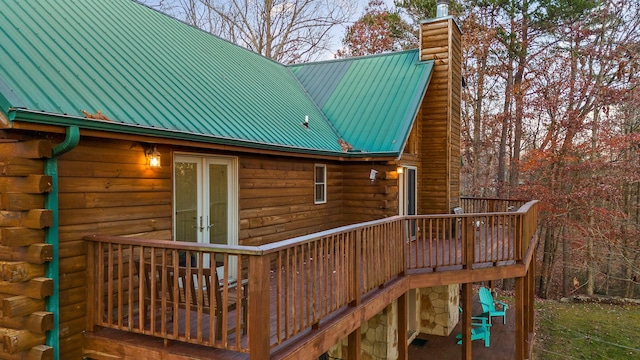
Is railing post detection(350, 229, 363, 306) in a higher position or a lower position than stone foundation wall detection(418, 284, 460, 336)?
higher

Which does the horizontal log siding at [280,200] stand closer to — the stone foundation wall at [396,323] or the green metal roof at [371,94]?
the green metal roof at [371,94]

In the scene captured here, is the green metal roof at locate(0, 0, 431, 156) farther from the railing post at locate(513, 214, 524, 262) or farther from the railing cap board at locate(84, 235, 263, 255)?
the railing post at locate(513, 214, 524, 262)

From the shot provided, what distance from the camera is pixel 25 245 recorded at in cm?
425

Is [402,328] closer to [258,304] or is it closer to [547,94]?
[258,304]

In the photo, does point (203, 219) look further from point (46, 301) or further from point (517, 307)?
point (517, 307)

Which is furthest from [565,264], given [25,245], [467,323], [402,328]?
[25,245]

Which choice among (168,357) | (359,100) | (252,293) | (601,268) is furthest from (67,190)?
(601,268)

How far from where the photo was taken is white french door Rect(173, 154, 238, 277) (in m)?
6.12

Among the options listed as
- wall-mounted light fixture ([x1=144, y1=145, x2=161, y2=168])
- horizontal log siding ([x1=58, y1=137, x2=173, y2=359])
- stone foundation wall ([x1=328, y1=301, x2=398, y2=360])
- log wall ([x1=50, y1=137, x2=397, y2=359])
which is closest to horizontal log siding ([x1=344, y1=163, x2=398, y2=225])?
log wall ([x1=50, y1=137, x2=397, y2=359])

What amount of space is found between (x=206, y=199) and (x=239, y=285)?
111 inches

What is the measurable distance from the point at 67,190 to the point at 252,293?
2.34m

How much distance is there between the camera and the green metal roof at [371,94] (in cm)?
1007

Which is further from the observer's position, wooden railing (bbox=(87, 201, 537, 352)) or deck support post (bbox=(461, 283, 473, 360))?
deck support post (bbox=(461, 283, 473, 360))

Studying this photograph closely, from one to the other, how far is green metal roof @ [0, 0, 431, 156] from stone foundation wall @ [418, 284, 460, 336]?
4089 mm
